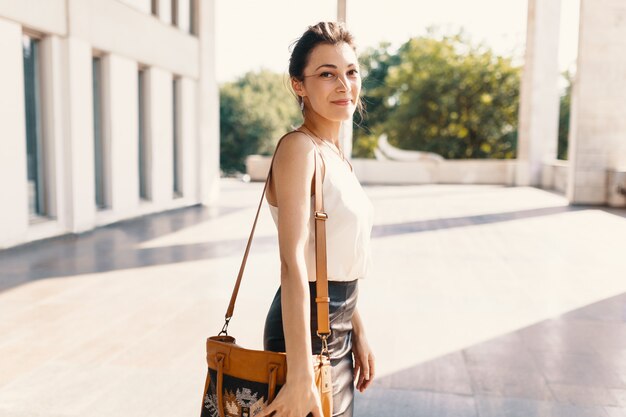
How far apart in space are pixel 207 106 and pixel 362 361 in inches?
658

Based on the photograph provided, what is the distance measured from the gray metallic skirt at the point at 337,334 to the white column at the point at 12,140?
9.18m

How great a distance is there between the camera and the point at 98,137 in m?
13.6

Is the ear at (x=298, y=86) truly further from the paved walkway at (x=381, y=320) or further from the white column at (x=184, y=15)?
the white column at (x=184, y=15)

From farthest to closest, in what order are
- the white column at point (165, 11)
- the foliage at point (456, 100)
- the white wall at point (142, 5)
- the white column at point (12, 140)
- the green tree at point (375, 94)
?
1. the green tree at point (375, 94)
2. the foliage at point (456, 100)
3. the white column at point (165, 11)
4. the white wall at point (142, 5)
5. the white column at point (12, 140)

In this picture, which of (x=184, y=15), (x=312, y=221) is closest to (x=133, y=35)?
(x=184, y=15)

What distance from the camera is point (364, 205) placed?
198 cm

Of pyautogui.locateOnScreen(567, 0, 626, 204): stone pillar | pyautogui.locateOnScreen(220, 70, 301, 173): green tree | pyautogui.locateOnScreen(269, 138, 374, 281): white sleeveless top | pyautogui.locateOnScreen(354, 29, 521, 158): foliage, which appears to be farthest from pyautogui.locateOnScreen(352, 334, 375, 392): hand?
pyautogui.locateOnScreen(220, 70, 301, 173): green tree

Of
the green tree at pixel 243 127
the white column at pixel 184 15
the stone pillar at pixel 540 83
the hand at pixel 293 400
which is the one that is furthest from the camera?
the green tree at pixel 243 127

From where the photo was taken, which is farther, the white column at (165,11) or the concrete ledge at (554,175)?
the concrete ledge at (554,175)

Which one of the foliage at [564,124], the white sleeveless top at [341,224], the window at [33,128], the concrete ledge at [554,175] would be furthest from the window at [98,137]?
the foliage at [564,124]

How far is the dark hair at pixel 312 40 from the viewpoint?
6.38 feet

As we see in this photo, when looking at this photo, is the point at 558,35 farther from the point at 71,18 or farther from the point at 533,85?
the point at 71,18

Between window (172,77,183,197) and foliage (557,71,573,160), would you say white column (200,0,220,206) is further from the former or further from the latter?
foliage (557,71,573,160)

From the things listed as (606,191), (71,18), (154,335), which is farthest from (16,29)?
(606,191)
